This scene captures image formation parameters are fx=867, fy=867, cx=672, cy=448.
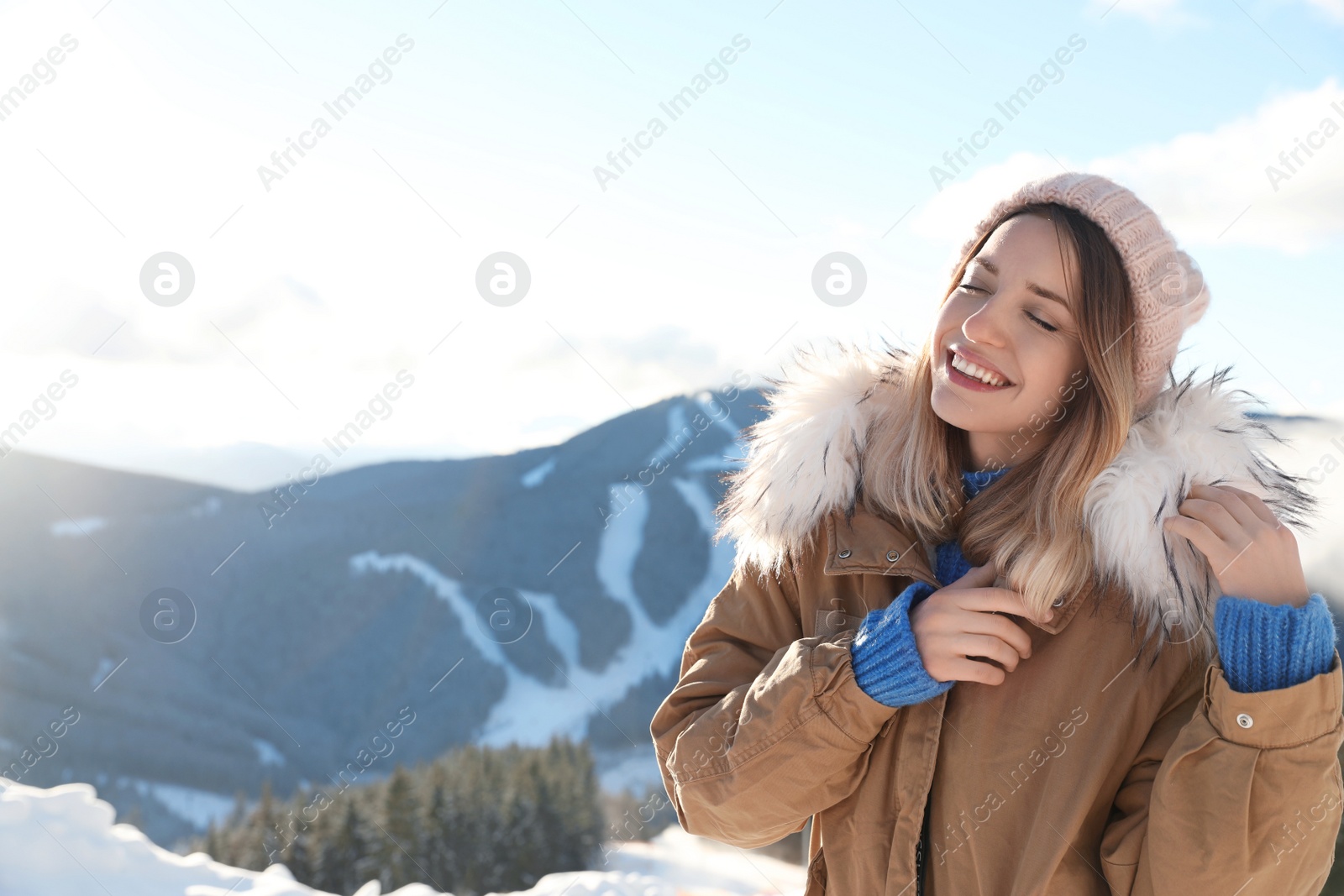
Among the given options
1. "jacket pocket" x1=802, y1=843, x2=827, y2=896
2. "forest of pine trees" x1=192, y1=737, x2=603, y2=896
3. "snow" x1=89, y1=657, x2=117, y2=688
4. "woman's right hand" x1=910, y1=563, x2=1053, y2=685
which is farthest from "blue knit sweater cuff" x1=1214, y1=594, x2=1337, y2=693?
"snow" x1=89, y1=657, x2=117, y2=688

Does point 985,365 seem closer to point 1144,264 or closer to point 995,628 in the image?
point 1144,264

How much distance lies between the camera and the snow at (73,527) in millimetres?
18984

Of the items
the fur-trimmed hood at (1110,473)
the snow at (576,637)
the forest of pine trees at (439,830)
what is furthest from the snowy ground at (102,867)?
the snow at (576,637)

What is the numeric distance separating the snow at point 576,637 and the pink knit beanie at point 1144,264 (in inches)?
689

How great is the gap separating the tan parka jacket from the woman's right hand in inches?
2.7

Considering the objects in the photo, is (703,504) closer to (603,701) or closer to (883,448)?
(603,701)

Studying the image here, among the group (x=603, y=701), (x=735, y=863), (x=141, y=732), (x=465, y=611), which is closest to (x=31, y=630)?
(x=141, y=732)

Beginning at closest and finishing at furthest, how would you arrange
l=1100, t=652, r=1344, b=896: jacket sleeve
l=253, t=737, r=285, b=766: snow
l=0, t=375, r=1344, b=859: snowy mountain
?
l=1100, t=652, r=1344, b=896: jacket sleeve < l=0, t=375, r=1344, b=859: snowy mountain < l=253, t=737, r=285, b=766: snow

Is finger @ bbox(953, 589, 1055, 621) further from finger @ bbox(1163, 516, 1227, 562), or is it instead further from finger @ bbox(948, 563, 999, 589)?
finger @ bbox(1163, 516, 1227, 562)

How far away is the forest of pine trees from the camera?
13.4 m

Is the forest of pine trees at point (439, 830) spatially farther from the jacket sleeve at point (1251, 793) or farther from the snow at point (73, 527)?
the jacket sleeve at point (1251, 793)

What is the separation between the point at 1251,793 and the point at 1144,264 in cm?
70

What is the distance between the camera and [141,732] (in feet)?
60.1

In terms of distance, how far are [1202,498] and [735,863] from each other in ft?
40.9
